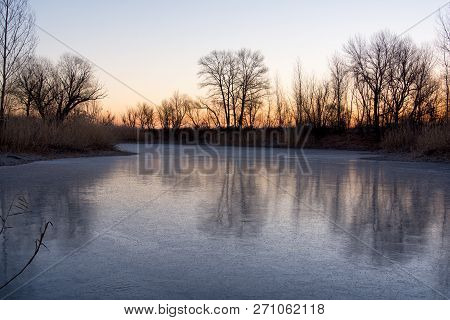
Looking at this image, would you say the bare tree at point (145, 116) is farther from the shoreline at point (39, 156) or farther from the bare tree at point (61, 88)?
the shoreline at point (39, 156)

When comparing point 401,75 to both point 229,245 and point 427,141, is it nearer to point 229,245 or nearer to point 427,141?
point 427,141

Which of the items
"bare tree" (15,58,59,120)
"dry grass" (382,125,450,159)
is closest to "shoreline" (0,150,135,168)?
"dry grass" (382,125,450,159)

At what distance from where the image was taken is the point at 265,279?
3.22m

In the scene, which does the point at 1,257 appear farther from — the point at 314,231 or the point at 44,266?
the point at 314,231

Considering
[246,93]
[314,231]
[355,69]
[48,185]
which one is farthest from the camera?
[246,93]

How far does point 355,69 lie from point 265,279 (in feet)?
128

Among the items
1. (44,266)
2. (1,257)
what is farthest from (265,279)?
(1,257)

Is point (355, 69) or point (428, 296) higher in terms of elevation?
point (355, 69)

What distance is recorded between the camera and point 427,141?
20.0m

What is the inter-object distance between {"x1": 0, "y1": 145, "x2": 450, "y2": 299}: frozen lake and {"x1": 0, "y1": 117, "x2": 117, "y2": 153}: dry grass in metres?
10.9

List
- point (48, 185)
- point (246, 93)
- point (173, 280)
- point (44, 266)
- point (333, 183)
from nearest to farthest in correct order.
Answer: point (173, 280)
point (44, 266)
point (48, 185)
point (333, 183)
point (246, 93)

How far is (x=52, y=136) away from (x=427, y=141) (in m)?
17.6

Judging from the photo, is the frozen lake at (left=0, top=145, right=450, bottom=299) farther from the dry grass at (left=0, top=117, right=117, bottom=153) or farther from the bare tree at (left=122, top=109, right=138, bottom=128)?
the bare tree at (left=122, top=109, right=138, bottom=128)

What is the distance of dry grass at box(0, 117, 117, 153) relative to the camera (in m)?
18.0
